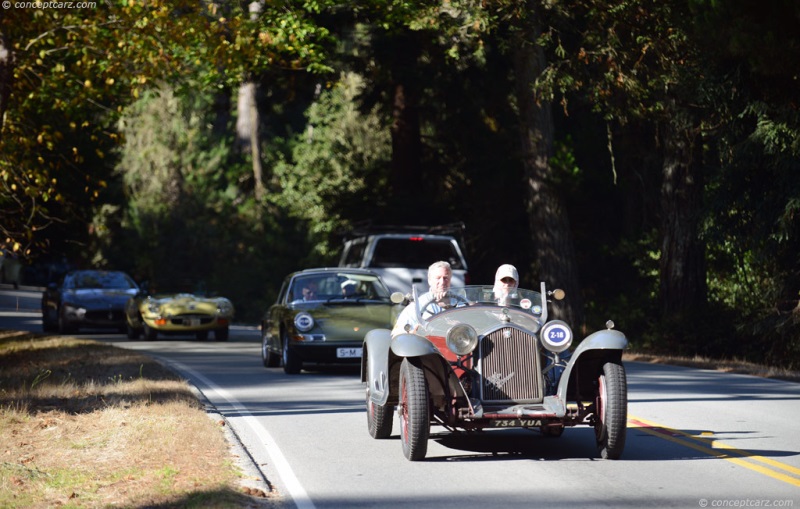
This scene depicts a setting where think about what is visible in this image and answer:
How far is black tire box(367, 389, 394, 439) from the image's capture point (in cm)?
1118

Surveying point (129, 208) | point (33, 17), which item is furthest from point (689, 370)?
point (129, 208)

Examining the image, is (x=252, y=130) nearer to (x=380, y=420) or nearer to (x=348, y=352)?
(x=348, y=352)

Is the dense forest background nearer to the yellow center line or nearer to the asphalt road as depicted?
the asphalt road

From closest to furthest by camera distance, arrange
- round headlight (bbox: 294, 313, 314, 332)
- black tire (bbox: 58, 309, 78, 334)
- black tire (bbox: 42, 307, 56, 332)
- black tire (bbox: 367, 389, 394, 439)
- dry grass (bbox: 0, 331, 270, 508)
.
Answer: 1. dry grass (bbox: 0, 331, 270, 508)
2. black tire (bbox: 367, 389, 394, 439)
3. round headlight (bbox: 294, 313, 314, 332)
4. black tire (bbox: 58, 309, 78, 334)
5. black tire (bbox: 42, 307, 56, 332)

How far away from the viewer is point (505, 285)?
35.3 ft

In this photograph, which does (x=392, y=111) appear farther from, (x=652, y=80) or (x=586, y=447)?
(x=586, y=447)

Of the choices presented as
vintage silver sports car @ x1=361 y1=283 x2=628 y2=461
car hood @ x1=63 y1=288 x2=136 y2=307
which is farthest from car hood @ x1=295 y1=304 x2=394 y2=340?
car hood @ x1=63 y1=288 x2=136 y2=307

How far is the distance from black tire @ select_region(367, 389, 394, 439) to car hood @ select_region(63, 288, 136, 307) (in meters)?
21.0

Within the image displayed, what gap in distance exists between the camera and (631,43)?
2492 cm

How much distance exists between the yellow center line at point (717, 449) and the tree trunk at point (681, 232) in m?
15.1

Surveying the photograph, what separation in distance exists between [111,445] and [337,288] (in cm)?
963

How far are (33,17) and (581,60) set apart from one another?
36.0ft

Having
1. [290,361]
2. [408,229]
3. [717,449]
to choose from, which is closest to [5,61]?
Answer: [290,361]

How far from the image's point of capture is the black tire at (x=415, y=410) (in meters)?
9.61
